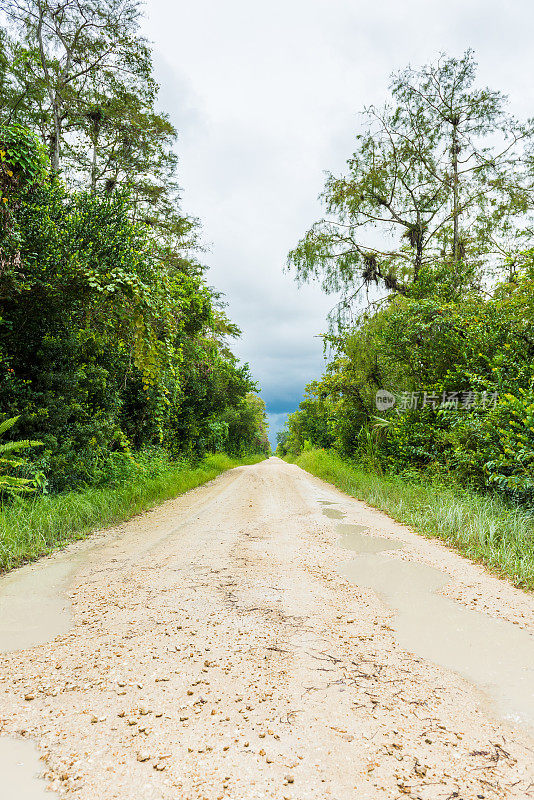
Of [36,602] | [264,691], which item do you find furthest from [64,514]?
[264,691]

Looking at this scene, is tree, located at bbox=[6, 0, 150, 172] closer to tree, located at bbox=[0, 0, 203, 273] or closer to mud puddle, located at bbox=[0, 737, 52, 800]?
tree, located at bbox=[0, 0, 203, 273]

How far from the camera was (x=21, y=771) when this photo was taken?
54.5 inches

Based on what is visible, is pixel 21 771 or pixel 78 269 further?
pixel 78 269

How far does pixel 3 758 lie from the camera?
57.3 inches

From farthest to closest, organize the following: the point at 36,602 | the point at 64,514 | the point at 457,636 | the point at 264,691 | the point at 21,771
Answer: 1. the point at 64,514
2. the point at 36,602
3. the point at 457,636
4. the point at 264,691
5. the point at 21,771

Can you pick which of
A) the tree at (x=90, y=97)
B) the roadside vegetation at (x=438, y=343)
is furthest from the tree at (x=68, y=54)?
the roadside vegetation at (x=438, y=343)

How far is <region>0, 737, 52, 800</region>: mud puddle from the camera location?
4.26ft

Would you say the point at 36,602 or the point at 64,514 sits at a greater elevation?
the point at 64,514

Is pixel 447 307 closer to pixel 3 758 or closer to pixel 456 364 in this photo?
pixel 456 364

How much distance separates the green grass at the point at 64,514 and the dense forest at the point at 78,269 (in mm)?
408

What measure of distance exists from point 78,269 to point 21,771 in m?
6.05

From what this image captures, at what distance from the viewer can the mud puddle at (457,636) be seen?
1867mm

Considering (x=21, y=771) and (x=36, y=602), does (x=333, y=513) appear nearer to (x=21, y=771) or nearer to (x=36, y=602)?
(x=36, y=602)

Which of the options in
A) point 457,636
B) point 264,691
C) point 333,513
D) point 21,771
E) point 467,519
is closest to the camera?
point 21,771
